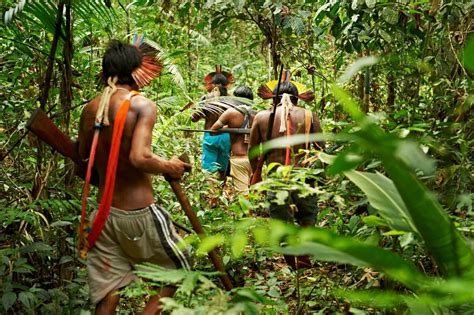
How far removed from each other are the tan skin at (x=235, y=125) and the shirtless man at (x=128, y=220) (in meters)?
3.75

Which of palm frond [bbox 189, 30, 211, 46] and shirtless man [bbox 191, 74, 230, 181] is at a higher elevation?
palm frond [bbox 189, 30, 211, 46]

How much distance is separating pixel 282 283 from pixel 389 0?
7.25 ft

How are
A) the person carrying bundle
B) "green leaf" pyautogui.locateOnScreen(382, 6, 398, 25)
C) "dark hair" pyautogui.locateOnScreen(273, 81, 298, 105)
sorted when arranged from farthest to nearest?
1. the person carrying bundle
2. "dark hair" pyautogui.locateOnScreen(273, 81, 298, 105)
3. "green leaf" pyautogui.locateOnScreen(382, 6, 398, 25)

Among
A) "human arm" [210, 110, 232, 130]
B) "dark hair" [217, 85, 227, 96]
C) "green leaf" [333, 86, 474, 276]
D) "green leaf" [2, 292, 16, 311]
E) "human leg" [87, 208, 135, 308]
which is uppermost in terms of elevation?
"dark hair" [217, 85, 227, 96]

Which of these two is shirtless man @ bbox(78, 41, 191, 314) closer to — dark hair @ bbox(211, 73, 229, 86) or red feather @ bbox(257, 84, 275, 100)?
red feather @ bbox(257, 84, 275, 100)

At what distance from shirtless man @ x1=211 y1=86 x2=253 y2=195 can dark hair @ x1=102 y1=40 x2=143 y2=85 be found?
3.65 meters

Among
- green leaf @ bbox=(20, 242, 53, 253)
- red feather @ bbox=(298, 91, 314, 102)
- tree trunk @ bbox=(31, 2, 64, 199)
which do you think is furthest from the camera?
red feather @ bbox=(298, 91, 314, 102)

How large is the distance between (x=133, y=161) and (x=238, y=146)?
4134 millimetres

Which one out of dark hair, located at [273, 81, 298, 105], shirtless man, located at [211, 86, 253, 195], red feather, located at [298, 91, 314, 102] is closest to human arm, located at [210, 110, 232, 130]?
shirtless man, located at [211, 86, 253, 195]

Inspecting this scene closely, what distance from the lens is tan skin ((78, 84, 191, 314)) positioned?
321cm

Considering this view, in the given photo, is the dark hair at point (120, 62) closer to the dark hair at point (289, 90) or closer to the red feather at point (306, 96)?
the dark hair at point (289, 90)

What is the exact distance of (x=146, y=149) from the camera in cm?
321

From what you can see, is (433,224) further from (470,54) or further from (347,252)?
(470,54)

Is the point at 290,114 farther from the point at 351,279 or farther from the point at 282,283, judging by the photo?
the point at 351,279
